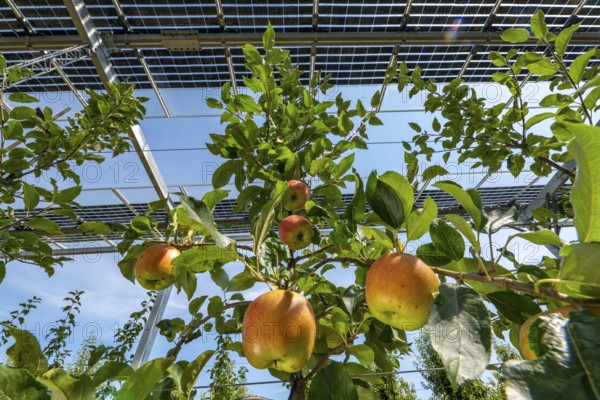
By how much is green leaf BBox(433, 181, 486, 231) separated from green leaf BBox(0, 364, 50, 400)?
1.56 feet

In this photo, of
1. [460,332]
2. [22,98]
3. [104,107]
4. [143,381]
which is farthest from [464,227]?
[104,107]

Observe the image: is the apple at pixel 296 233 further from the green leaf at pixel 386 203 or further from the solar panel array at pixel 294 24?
the solar panel array at pixel 294 24

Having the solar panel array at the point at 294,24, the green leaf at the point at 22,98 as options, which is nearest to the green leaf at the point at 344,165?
the green leaf at the point at 22,98

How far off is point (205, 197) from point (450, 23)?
3434 mm

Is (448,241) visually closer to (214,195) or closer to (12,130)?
(214,195)

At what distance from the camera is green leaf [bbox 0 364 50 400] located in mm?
325

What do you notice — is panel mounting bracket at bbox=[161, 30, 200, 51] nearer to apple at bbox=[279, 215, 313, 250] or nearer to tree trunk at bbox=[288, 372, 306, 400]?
apple at bbox=[279, 215, 313, 250]

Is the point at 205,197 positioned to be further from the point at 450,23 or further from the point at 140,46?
the point at 450,23

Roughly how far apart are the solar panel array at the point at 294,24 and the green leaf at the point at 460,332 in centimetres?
322

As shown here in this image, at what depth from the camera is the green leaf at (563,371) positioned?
0.59 feet

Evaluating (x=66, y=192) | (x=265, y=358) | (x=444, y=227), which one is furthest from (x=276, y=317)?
(x=66, y=192)

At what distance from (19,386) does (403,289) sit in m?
0.41

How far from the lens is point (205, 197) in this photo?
679 millimetres

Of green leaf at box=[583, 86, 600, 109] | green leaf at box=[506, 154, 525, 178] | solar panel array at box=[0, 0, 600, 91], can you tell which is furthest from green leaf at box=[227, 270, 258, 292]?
solar panel array at box=[0, 0, 600, 91]
